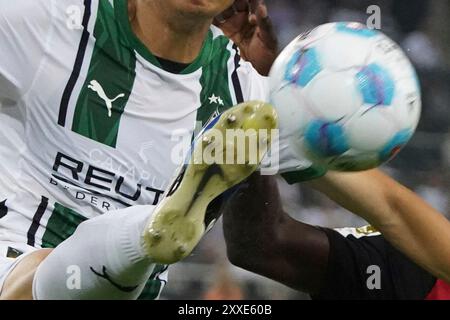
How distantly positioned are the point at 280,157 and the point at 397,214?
57 centimetres

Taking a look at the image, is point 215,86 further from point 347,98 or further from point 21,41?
point 347,98

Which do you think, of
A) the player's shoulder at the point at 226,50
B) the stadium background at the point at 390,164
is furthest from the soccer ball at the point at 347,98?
the stadium background at the point at 390,164

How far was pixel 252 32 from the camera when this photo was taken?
2.81 m

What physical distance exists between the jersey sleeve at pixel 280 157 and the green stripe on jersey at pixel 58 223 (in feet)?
1.57

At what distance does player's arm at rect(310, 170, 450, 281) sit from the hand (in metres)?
0.37

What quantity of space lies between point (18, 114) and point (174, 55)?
42 centimetres

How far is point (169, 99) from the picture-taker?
2562 mm

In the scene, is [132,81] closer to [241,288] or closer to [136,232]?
[136,232]

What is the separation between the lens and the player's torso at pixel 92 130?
2.42m

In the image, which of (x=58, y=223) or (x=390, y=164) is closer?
(x=58, y=223)

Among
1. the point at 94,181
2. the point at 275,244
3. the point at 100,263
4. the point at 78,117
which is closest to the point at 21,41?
the point at 78,117

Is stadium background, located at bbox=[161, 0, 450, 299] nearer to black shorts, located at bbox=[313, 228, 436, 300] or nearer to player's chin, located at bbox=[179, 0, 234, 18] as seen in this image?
black shorts, located at bbox=[313, 228, 436, 300]

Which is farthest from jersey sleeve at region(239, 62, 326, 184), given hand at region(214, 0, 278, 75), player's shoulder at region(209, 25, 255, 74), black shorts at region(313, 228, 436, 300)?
black shorts at region(313, 228, 436, 300)

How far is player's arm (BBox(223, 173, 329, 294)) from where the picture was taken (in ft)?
9.77
